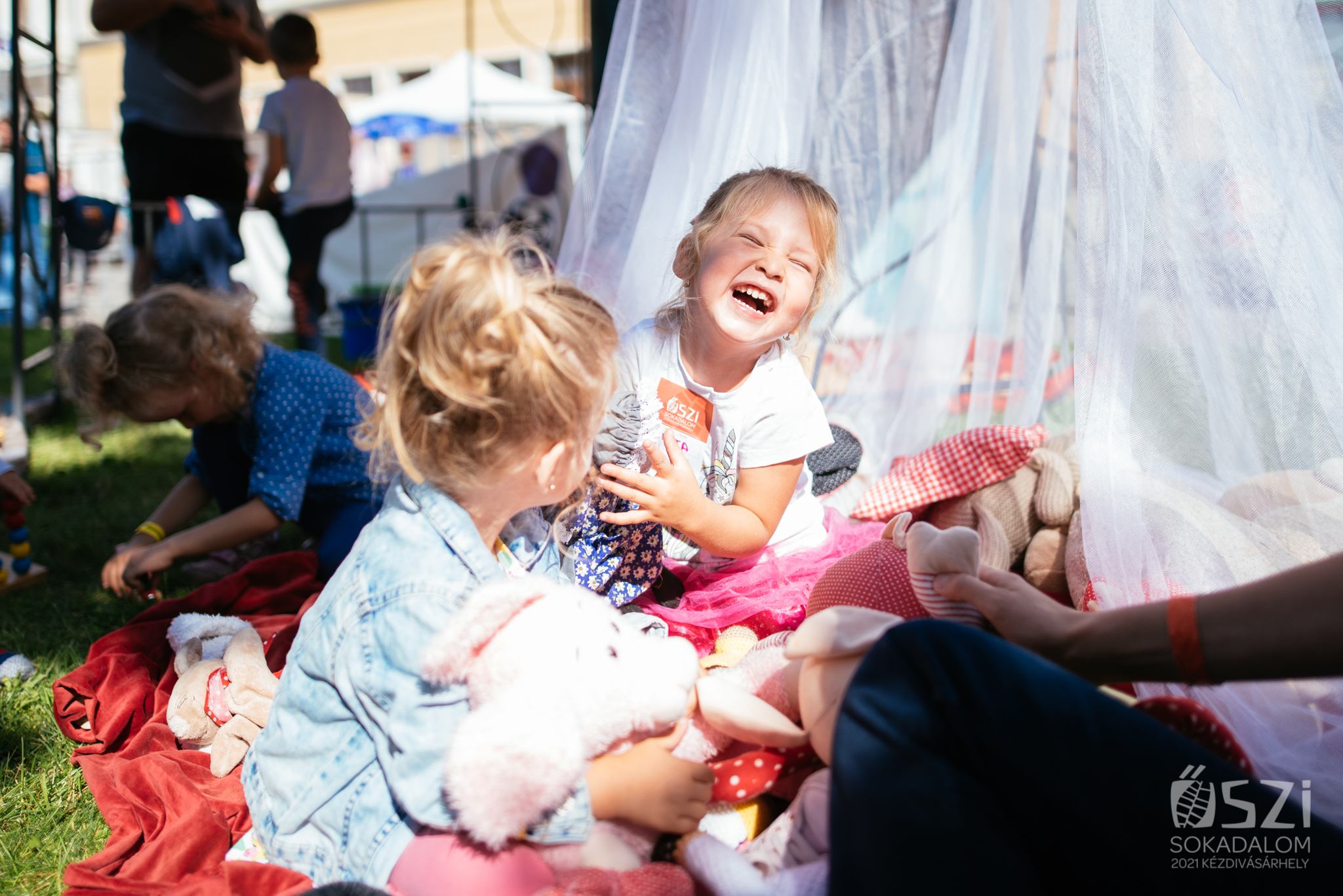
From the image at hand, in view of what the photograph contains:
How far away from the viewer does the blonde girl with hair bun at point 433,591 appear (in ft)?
3.52

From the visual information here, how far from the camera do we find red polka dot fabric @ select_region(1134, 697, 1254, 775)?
1019mm

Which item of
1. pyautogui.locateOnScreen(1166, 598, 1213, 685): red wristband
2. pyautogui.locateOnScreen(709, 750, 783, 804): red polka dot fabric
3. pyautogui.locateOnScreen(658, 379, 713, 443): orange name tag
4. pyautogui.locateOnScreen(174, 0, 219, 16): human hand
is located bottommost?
pyautogui.locateOnScreen(709, 750, 783, 804): red polka dot fabric

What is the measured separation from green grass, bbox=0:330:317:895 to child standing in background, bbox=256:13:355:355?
1033 mm

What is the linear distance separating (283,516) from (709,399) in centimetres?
105

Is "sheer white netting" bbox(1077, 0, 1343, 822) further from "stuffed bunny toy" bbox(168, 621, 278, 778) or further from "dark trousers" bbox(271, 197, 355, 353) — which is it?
"dark trousers" bbox(271, 197, 355, 353)

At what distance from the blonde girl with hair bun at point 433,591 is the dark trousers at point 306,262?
3546 millimetres

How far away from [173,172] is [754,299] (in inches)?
124

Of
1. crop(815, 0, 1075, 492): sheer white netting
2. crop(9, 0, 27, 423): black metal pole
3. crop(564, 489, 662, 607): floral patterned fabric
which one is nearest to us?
crop(564, 489, 662, 607): floral patterned fabric

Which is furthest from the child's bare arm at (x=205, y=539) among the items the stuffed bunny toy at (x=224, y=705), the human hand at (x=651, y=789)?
the human hand at (x=651, y=789)

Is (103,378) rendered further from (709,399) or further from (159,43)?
(159,43)

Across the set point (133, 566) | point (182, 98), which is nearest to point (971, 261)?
point (133, 566)

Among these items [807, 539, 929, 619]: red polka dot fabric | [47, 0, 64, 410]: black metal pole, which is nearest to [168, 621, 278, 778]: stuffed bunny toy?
[807, 539, 929, 619]: red polka dot fabric

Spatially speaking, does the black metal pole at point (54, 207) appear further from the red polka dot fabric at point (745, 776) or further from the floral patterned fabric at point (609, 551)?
the red polka dot fabric at point (745, 776)

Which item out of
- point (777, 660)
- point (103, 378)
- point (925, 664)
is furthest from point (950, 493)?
point (103, 378)
